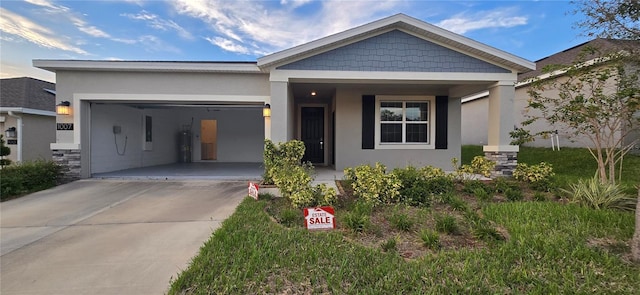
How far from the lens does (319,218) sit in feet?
11.8

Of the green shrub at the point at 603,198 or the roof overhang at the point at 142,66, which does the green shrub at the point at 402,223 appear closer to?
the green shrub at the point at 603,198

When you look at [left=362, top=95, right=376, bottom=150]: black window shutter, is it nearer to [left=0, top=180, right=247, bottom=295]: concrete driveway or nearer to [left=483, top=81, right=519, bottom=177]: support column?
[left=483, top=81, right=519, bottom=177]: support column

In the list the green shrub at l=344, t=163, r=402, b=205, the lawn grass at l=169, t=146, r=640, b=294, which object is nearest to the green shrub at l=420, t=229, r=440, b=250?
the lawn grass at l=169, t=146, r=640, b=294

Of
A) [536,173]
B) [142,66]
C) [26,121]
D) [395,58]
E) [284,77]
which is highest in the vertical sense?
[395,58]

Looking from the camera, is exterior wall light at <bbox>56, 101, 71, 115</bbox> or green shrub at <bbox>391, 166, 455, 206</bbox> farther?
exterior wall light at <bbox>56, 101, 71, 115</bbox>

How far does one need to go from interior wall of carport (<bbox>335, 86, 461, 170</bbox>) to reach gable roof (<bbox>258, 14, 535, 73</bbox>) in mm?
2219

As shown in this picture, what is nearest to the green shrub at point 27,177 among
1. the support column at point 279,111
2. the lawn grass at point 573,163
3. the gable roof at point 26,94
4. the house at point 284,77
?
the house at point 284,77

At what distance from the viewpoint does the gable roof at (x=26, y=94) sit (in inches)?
378

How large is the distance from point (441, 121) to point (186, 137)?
35.4 feet

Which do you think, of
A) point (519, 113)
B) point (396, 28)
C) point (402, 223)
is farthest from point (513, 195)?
point (519, 113)

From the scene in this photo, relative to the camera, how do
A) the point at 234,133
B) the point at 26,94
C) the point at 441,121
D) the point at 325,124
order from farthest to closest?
the point at 234,133 < the point at 325,124 < the point at 26,94 < the point at 441,121

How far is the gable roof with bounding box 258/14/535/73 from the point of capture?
679cm

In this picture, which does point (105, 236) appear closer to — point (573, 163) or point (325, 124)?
point (325, 124)

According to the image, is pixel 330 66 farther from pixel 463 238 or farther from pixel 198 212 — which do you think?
pixel 463 238
